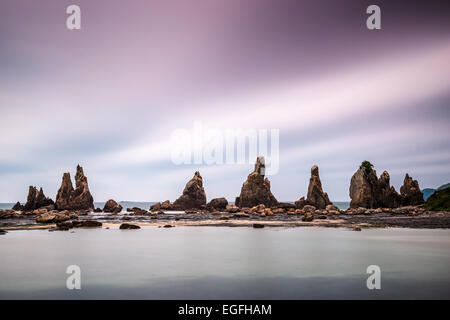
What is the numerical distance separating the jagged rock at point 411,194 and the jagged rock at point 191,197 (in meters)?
81.0

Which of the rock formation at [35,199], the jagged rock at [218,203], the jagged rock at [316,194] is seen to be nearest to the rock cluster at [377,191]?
the jagged rock at [316,194]

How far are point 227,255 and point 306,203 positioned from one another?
334ft

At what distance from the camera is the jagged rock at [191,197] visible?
4924 inches

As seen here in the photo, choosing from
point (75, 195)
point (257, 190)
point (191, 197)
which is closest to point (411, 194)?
A: point (257, 190)

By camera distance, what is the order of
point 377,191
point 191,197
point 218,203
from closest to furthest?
1. point 377,191
2. point 218,203
3. point 191,197

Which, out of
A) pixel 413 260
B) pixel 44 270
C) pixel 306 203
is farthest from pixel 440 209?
pixel 44 270

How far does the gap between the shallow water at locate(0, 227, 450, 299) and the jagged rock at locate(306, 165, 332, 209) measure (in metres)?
94.5

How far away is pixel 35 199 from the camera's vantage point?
11512 centimetres

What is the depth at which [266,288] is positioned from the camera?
10.1 metres

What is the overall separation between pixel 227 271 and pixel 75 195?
121198 mm

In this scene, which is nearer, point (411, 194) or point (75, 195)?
point (411, 194)

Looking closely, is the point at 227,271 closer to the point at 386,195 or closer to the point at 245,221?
the point at 245,221

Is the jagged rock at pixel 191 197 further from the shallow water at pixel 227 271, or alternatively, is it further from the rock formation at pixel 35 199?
the shallow water at pixel 227 271

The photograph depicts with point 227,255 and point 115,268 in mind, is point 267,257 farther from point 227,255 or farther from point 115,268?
point 115,268
